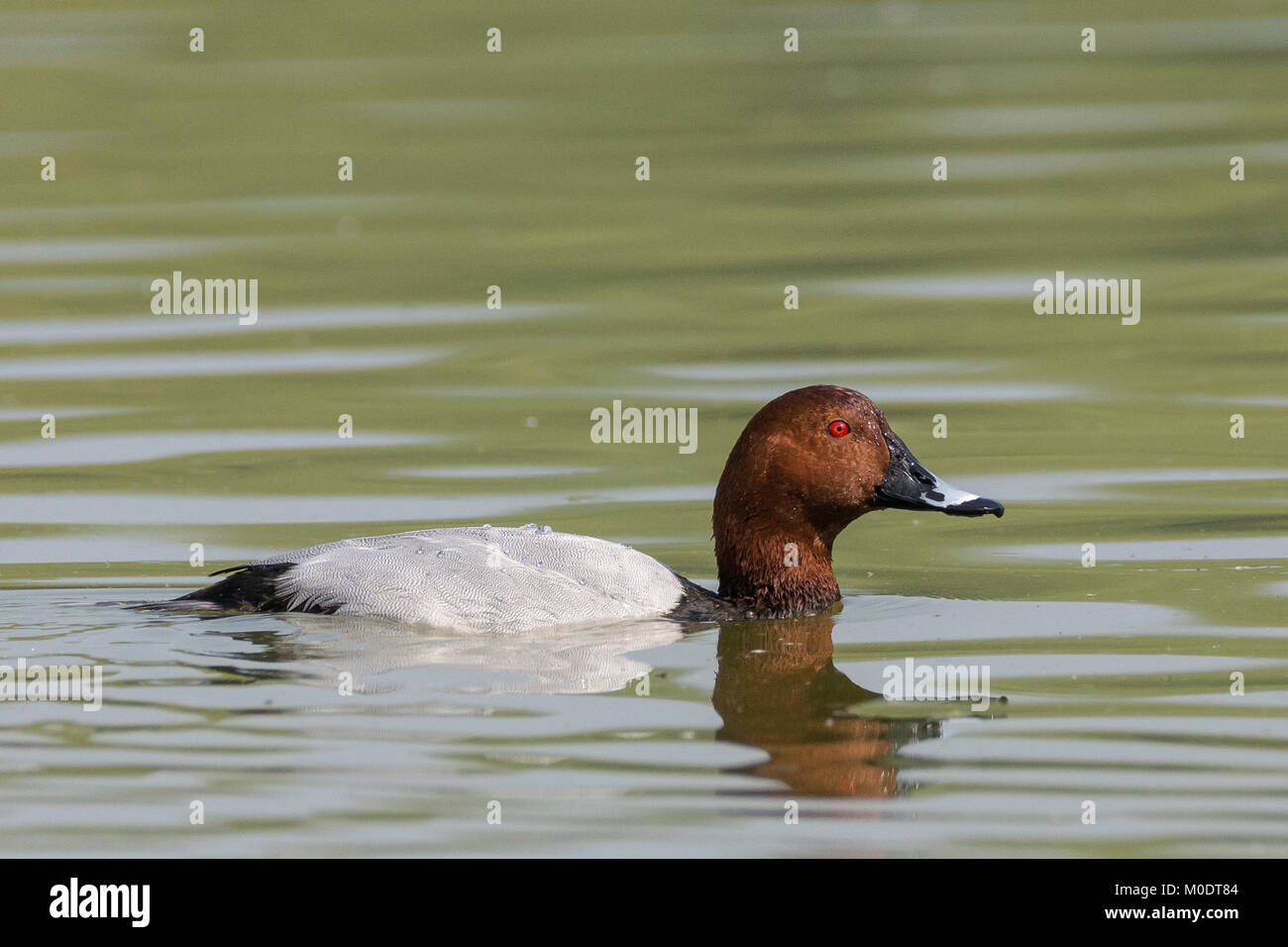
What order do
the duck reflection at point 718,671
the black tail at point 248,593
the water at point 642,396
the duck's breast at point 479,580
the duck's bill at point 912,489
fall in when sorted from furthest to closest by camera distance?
the duck's bill at point 912,489, the black tail at point 248,593, the duck's breast at point 479,580, the duck reflection at point 718,671, the water at point 642,396

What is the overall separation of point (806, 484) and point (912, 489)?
0.51m

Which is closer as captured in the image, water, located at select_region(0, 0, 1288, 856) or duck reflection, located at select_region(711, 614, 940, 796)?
water, located at select_region(0, 0, 1288, 856)

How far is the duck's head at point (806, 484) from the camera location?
35.0 ft

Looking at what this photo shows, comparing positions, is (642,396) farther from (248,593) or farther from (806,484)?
(248,593)

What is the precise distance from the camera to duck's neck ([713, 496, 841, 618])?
10711mm

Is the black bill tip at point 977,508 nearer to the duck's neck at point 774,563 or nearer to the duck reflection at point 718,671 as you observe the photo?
the duck's neck at point 774,563

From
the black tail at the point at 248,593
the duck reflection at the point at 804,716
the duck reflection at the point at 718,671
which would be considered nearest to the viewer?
the duck reflection at the point at 804,716

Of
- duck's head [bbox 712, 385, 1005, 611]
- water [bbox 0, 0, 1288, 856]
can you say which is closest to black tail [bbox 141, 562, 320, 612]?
water [bbox 0, 0, 1288, 856]

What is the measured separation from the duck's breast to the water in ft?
0.52

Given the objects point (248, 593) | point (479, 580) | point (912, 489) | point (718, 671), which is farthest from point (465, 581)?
point (912, 489)

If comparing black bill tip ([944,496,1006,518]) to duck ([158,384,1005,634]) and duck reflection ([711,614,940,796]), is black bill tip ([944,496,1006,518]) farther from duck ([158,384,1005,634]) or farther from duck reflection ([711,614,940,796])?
duck reflection ([711,614,940,796])

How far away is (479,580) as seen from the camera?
993 cm

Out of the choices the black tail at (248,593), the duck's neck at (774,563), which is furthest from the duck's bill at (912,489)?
the black tail at (248,593)

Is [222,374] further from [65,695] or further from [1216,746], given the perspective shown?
[1216,746]
